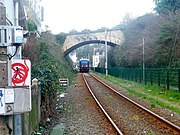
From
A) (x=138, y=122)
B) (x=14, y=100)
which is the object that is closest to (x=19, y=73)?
(x=14, y=100)

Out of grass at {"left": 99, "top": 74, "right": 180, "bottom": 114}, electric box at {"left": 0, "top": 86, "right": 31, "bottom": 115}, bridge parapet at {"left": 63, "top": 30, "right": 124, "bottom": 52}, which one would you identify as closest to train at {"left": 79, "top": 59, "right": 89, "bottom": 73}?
bridge parapet at {"left": 63, "top": 30, "right": 124, "bottom": 52}

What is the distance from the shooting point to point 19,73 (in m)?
3.31

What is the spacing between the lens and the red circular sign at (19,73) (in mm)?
3287

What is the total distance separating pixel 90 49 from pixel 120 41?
66.0 meters

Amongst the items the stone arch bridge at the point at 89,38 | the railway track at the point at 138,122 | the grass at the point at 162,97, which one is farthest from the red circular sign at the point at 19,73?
the stone arch bridge at the point at 89,38

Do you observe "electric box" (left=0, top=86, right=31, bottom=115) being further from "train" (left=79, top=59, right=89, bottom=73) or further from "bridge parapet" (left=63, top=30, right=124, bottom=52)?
"train" (left=79, top=59, right=89, bottom=73)

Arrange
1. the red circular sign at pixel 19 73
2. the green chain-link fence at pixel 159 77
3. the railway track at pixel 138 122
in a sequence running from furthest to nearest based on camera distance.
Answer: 1. the green chain-link fence at pixel 159 77
2. the railway track at pixel 138 122
3. the red circular sign at pixel 19 73

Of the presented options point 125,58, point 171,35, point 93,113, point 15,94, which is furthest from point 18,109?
point 125,58

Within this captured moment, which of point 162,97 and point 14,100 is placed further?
point 162,97

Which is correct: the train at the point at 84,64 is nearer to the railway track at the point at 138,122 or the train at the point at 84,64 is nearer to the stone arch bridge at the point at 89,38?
the stone arch bridge at the point at 89,38

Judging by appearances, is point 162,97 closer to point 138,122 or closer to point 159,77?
point 159,77

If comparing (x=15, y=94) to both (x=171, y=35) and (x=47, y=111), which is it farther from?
(x=171, y=35)

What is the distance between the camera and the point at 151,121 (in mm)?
9859

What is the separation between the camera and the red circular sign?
3.29m
